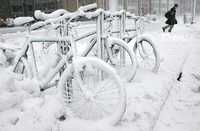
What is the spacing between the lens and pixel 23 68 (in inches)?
160

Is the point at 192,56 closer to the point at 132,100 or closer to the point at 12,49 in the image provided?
the point at 132,100

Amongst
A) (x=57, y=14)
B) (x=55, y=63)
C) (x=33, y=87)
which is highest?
(x=57, y=14)

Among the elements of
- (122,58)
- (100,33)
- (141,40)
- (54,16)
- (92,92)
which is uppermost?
(54,16)

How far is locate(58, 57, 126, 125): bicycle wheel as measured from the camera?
322 centimetres

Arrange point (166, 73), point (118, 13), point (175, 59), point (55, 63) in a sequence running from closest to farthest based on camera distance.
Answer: point (55, 63), point (118, 13), point (166, 73), point (175, 59)

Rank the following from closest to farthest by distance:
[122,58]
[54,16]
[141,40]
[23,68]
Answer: [54,16]
[23,68]
[122,58]
[141,40]

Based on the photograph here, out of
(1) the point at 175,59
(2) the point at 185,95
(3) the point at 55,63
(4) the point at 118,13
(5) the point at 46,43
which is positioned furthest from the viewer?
(1) the point at 175,59

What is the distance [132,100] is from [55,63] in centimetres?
132

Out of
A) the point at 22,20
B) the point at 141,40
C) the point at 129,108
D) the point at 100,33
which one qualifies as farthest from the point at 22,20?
the point at 141,40

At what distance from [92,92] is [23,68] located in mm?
1281

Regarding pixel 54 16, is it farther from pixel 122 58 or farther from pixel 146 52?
pixel 146 52

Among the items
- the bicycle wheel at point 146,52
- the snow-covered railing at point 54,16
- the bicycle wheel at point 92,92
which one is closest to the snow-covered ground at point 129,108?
the bicycle wheel at point 92,92

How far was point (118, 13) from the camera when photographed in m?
5.13

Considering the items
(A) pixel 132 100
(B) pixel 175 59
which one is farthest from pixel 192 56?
(A) pixel 132 100
